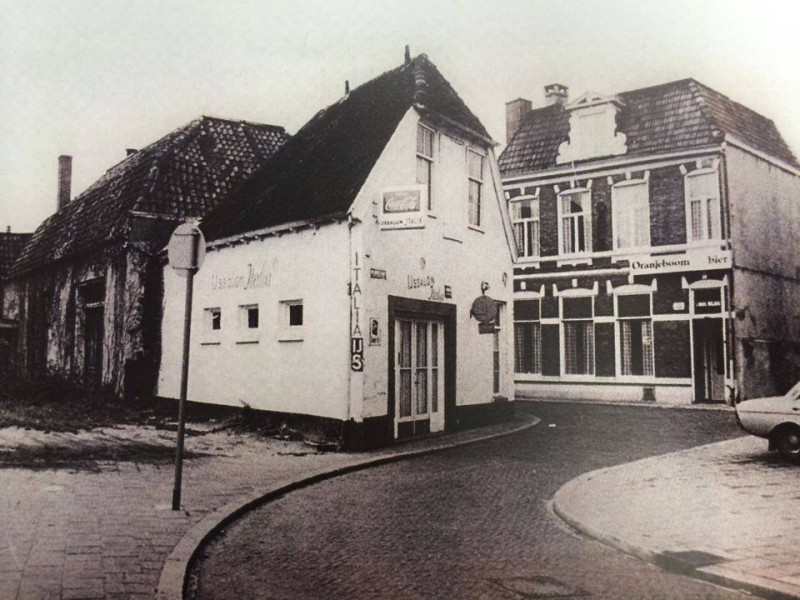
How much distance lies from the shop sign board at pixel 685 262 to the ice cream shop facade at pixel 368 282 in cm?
553

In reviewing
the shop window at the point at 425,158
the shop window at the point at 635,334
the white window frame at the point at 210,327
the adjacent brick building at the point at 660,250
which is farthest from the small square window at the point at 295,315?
the shop window at the point at 635,334

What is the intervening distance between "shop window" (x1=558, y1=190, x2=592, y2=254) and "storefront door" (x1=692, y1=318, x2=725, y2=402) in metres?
3.63

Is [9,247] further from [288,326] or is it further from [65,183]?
[288,326]

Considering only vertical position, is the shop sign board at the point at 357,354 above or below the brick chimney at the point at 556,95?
below

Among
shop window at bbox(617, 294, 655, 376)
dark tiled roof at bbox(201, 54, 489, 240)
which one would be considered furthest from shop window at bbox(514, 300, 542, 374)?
dark tiled roof at bbox(201, 54, 489, 240)

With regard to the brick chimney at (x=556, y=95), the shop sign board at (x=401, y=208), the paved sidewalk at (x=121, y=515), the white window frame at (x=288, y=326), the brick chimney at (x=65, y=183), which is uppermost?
the brick chimney at (x=556, y=95)

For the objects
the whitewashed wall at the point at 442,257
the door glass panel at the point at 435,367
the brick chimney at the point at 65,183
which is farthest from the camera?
the brick chimney at the point at 65,183

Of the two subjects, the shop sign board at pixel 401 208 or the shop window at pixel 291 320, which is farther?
the shop window at pixel 291 320

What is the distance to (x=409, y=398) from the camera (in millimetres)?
11852

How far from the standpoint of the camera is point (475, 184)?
44.7 feet

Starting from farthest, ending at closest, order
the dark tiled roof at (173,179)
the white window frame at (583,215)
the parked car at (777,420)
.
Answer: the white window frame at (583,215)
the dark tiled roof at (173,179)
the parked car at (777,420)

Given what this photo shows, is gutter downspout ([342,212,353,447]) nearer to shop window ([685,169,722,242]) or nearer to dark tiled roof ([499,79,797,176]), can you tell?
dark tiled roof ([499,79,797,176])

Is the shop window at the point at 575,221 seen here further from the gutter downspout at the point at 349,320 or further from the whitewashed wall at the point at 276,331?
the gutter downspout at the point at 349,320

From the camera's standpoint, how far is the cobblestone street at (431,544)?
4.60 meters
